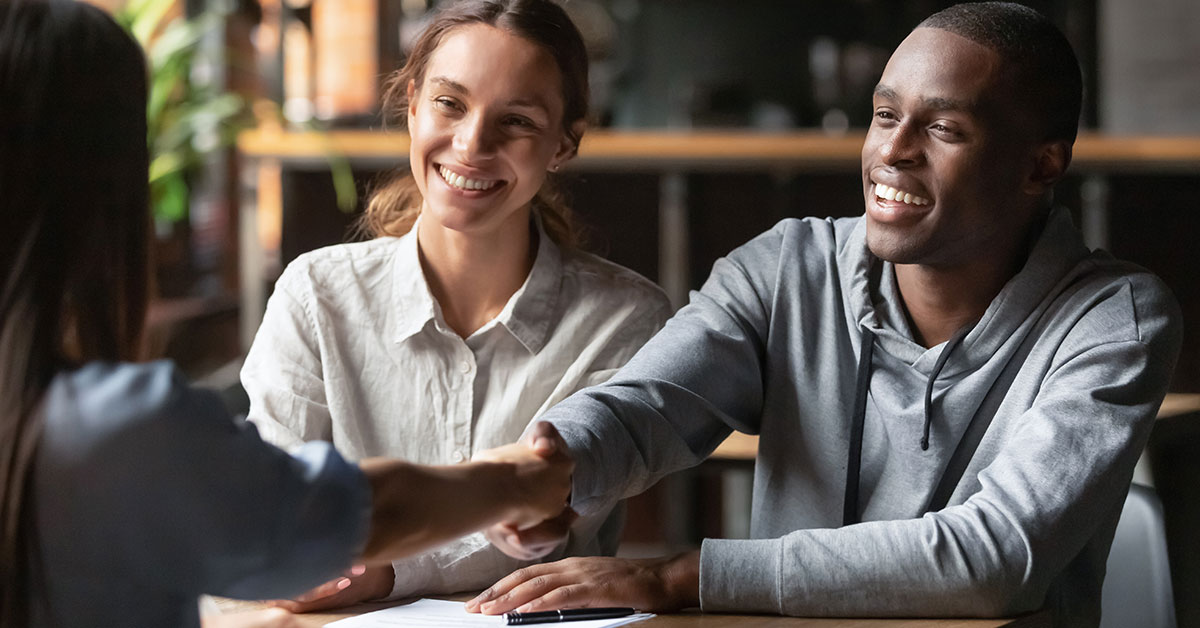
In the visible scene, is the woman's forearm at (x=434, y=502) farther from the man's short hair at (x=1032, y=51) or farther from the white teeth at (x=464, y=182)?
the man's short hair at (x=1032, y=51)

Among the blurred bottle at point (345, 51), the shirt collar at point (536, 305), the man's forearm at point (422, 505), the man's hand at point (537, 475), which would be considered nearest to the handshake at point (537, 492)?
the man's hand at point (537, 475)

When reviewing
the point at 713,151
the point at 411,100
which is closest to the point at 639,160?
the point at 713,151

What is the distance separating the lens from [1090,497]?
1.30m

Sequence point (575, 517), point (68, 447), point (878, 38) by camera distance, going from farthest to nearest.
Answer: point (878, 38) → point (575, 517) → point (68, 447)

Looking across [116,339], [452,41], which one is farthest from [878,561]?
[452,41]

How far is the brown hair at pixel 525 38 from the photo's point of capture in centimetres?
167

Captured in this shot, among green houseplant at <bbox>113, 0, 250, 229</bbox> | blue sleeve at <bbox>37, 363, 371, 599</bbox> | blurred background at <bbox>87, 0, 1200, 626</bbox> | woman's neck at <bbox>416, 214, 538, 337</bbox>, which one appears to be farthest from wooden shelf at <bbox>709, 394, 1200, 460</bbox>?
green houseplant at <bbox>113, 0, 250, 229</bbox>

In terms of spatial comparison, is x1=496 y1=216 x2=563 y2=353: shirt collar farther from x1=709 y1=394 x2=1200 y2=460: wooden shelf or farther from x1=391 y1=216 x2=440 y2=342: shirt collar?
x1=709 y1=394 x2=1200 y2=460: wooden shelf

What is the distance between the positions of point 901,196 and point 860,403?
236mm

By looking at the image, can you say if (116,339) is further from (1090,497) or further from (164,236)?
(164,236)

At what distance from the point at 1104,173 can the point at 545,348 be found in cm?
276

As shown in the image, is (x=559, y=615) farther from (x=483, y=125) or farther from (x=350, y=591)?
(x=483, y=125)

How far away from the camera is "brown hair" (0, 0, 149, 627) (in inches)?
33.3

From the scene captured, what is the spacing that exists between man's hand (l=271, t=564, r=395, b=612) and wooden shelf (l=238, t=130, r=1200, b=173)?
2608 millimetres
